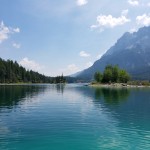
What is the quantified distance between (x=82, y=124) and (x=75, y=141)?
402 inches

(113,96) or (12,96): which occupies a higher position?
(12,96)

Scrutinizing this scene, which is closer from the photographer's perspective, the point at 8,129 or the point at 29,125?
the point at 8,129

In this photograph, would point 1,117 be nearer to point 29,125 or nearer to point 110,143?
point 29,125

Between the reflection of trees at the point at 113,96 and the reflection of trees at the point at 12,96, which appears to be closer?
the reflection of trees at the point at 12,96

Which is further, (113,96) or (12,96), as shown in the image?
(113,96)

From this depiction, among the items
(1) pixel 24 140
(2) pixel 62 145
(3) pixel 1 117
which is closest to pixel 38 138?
(1) pixel 24 140

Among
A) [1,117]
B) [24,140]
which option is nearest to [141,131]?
[24,140]

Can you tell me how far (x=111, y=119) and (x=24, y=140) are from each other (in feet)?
60.9

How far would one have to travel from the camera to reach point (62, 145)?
29.1 metres

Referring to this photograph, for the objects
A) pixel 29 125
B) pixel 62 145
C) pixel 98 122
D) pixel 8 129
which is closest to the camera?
pixel 62 145

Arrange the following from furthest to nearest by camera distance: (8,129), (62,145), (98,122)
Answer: (98,122) < (8,129) < (62,145)

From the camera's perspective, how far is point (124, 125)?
40.2 metres

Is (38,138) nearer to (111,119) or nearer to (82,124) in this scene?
(82,124)

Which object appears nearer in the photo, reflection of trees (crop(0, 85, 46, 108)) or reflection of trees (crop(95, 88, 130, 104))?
reflection of trees (crop(0, 85, 46, 108))
